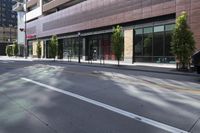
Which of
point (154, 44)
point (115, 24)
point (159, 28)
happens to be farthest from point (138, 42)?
point (115, 24)

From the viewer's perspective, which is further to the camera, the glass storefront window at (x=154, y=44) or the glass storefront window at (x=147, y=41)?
the glass storefront window at (x=147, y=41)

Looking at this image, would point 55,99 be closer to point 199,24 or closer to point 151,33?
point 199,24

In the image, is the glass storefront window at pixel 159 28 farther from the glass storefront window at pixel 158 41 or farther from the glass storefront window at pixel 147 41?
the glass storefront window at pixel 147 41

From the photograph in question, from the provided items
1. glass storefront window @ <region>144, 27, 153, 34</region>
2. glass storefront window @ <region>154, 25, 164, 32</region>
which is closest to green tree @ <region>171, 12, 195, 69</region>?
glass storefront window @ <region>154, 25, 164, 32</region>

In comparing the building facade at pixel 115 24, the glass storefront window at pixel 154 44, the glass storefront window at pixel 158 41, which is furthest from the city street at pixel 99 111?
the glass storefront window at pixel 158 41

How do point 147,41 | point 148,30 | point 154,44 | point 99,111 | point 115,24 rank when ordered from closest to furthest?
point 99,111 < point 154,44 < point 148,30 < point 147,41 < point 115,24

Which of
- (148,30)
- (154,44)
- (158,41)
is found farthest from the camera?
(148,30)

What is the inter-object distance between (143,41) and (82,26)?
1446 cm

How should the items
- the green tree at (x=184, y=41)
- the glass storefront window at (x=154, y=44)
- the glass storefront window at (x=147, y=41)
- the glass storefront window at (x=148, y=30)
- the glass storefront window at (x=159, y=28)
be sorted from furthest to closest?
the glass storefront window at (x=147, y=41) < the glass storefront window at (x=148, y=30) < the glass storefront window at (x=159, y=28) < the glass storefront window at (x=154, y=44) < the green tree at (x=184, y=41)

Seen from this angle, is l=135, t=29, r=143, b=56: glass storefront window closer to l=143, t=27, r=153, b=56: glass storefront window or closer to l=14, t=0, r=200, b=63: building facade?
l=14, t=0, r=200, b=63: building facade

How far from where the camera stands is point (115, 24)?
36312 mm

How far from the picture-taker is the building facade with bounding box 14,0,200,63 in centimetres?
2853

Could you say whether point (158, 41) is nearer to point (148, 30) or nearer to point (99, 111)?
point (148, 30)

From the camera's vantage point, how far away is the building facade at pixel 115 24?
28.5 metres
